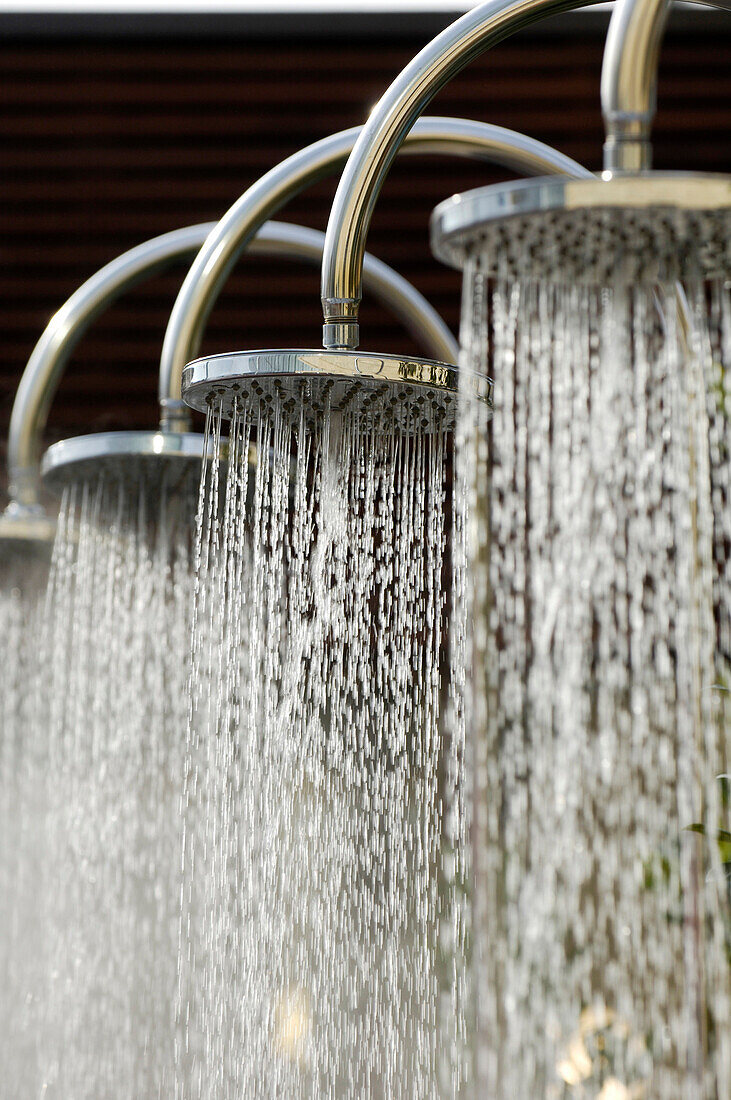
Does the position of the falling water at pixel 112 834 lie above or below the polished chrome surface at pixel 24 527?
below

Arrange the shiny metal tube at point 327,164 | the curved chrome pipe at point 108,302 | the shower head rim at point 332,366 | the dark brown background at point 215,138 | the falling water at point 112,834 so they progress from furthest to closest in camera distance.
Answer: the dark brown background at point 215,138, the falling water at point 112,834, the curved chrome pipe at point 108,302, the shiny metal tube at point 327,164, the shower head rim at point 332,366

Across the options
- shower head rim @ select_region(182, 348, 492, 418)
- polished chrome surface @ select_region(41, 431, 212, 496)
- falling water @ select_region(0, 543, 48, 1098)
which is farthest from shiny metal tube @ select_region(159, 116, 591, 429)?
falling water @ select_region(0, 543, 48, 1098)

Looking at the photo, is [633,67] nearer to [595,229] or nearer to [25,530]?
[595,229]

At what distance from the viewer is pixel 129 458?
1.68 metres

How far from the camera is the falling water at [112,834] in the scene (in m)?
2.81

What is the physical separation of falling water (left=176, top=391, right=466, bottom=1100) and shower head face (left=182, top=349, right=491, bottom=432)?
0.12ft

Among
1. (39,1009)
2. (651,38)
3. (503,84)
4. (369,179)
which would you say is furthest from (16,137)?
(651,38)

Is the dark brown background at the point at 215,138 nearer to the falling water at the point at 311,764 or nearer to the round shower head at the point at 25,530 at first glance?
the falling water at the point at 311,764

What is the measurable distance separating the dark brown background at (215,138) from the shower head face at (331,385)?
8.68ft

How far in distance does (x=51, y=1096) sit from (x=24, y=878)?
0.83 metres

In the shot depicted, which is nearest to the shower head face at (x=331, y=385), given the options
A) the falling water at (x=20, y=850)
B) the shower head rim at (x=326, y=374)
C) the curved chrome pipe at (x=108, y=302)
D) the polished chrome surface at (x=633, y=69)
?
the shower head rim at (x=326, y=374)

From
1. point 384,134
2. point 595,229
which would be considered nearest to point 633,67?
point 595,229

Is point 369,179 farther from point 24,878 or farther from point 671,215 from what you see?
point 24,878

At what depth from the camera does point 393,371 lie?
4.22 ft
